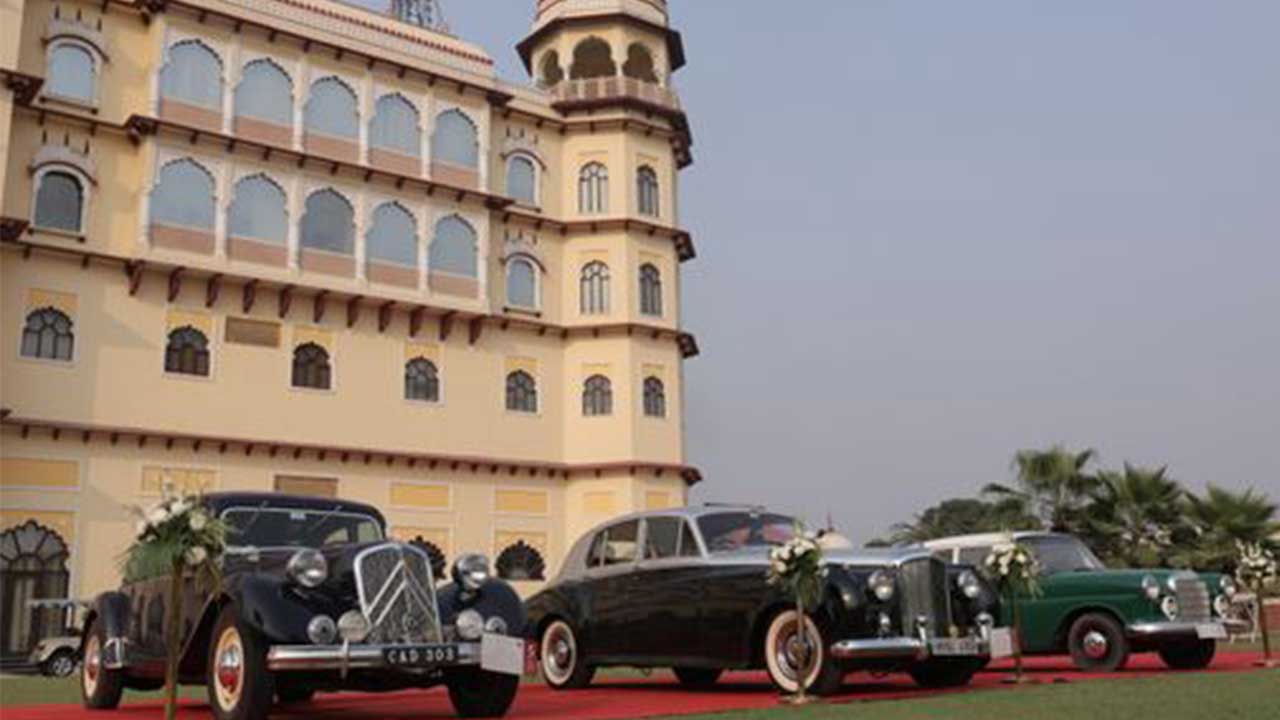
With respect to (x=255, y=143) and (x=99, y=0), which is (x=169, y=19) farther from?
(x=255, y=143)

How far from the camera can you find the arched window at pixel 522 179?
114 ft

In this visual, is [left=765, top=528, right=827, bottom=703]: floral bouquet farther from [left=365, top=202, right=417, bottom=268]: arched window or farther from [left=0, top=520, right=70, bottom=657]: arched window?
[left=365, top=202, right=417, bottom=268]: arched window

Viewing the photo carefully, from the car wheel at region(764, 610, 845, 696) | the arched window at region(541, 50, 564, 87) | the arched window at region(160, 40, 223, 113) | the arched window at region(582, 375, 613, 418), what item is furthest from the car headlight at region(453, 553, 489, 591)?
the arched window at region(541, 50, 564, 87)

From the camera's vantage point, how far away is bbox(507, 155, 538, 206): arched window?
3488 cm

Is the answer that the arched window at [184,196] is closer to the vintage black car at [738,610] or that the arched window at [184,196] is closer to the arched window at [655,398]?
the arched window at [655,398]

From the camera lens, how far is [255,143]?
96.6ft

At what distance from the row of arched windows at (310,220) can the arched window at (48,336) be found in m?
2.37

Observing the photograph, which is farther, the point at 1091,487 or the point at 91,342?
the point at 1091,487

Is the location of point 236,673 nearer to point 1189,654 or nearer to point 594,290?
point 1189,654

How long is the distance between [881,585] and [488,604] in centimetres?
324

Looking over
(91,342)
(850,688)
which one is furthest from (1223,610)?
(91,342)

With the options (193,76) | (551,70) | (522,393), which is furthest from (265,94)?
(551,70)

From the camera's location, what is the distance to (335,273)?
3055cm

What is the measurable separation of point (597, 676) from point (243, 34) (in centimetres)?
2083
